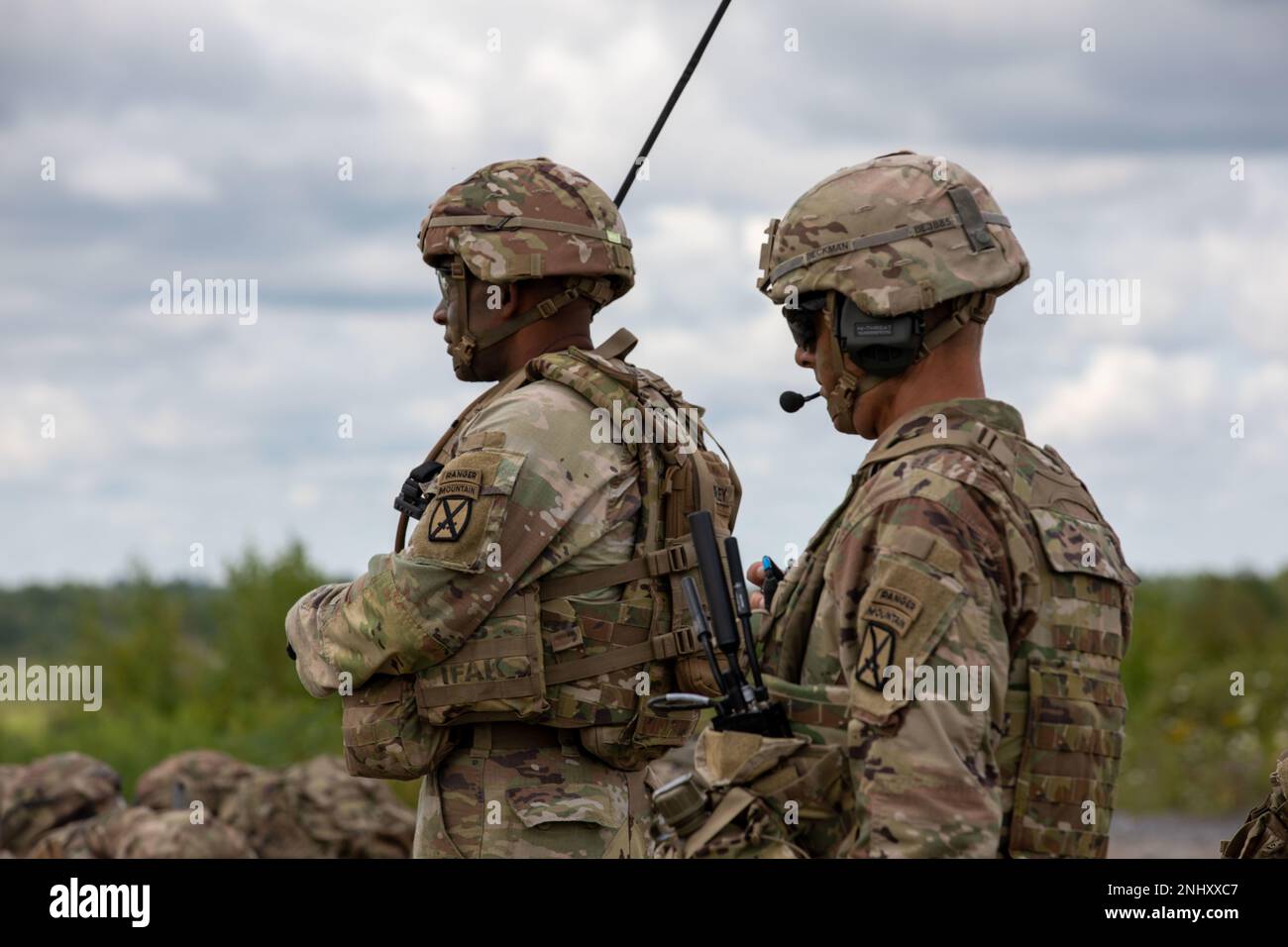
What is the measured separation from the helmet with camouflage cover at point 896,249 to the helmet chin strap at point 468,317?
5.28ft

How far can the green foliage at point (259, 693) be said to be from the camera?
57.4 feet

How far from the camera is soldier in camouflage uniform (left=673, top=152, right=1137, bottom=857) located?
3.18 metres

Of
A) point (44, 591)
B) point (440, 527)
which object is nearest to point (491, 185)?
point (440, 527)

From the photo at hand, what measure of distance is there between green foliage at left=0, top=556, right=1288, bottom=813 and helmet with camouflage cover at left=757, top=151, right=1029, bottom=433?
1324 centimetres

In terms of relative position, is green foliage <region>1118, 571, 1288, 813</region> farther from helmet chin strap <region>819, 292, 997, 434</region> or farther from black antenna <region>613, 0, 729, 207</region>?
helmet chin strap <region>819, 292, 997, 434</region>

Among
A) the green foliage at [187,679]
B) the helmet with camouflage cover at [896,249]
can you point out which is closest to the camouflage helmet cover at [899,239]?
the helmet with camouflage cover at [896,249]

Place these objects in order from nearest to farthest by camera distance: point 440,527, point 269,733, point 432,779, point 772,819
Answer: point 772,819 < point 440,527 < point 432,779 < point 269,733

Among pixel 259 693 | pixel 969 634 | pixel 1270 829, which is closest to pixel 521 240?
pixel 969 634

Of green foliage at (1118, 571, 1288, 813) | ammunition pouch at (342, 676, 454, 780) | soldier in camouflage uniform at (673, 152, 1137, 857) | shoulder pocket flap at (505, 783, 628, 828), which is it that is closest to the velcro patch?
ammunition pouch at (342, 676, 454, 780)

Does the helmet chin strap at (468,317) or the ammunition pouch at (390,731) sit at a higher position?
the helmet chin strap at (468,317)

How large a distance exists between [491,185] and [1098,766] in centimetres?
285

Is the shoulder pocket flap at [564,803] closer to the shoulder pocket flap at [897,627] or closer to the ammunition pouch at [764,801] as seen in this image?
the ammunition pouch at [764,801]
